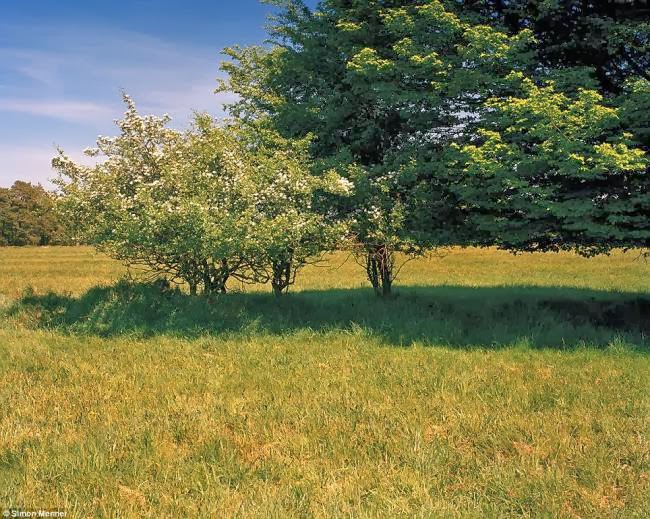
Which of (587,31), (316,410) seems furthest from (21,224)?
(316,410)

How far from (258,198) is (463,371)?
25.2 ft

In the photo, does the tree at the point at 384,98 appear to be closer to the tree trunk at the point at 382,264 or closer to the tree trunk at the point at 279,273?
the tree trunk at the point at 382,264

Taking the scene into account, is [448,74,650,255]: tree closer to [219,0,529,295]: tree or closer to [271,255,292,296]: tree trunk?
[219,0,529,295]: tree

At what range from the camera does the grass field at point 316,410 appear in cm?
520

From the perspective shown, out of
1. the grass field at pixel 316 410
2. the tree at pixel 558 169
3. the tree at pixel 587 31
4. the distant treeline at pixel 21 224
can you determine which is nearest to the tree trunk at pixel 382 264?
the grass field at pixel 316 410

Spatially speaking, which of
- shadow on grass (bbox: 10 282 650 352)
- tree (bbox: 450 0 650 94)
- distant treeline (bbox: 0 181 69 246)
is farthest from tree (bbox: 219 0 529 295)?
distant treeline (bbox: 0 181 69 246)

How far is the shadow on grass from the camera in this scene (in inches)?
495

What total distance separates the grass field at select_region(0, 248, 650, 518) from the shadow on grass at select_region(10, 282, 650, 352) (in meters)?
A: 0.08

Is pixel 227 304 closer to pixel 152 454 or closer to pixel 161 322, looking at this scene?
pixel 161 322

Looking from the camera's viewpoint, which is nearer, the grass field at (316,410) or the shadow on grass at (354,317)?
the grass field at (316,410)

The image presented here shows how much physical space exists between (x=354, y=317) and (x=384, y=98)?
631 centimetres

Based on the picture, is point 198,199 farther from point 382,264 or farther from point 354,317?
point 382,264

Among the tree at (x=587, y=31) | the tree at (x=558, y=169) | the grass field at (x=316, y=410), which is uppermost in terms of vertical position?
the tree at (x=587, y=31)

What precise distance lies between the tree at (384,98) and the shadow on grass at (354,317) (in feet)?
7.52
